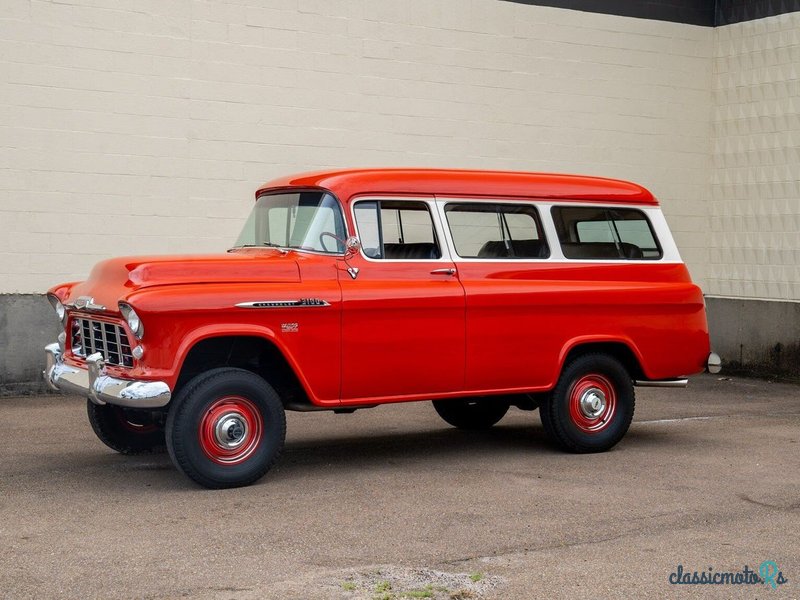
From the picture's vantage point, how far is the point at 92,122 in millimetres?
11070

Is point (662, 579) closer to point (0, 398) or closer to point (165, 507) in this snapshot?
point (165, 507)

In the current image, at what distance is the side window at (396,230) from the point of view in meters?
7.29

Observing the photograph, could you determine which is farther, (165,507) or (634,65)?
(634,65)

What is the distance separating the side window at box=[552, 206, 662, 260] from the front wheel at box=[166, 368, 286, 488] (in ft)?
8.51

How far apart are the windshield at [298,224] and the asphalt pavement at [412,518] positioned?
1.51 meters

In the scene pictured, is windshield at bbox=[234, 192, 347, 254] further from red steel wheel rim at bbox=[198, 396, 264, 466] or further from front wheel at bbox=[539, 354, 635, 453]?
front wheel at bbox=[539, 354, 635, 453]

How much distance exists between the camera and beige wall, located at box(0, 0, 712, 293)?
10898 millimetres

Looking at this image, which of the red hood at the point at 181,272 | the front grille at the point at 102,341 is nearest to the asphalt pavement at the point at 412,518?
the front grille at the point at 102,341

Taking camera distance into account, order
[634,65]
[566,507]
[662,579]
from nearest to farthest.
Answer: [662,579]
[566,507]
[634,65]

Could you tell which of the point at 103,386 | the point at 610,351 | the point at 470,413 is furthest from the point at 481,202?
the point at 103,386

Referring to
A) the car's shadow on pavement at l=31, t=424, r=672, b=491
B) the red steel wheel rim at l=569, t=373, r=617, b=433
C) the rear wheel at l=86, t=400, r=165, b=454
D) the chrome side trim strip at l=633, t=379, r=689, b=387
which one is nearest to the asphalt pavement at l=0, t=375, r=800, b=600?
the car's shadow on pavement at l=31, t=424, r=672, b=491

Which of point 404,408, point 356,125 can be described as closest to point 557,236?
point 404,408

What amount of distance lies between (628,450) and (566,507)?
208cm

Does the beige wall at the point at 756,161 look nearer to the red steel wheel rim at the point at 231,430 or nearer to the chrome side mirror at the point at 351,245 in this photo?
the chrome side mirror at the point at 351,245
